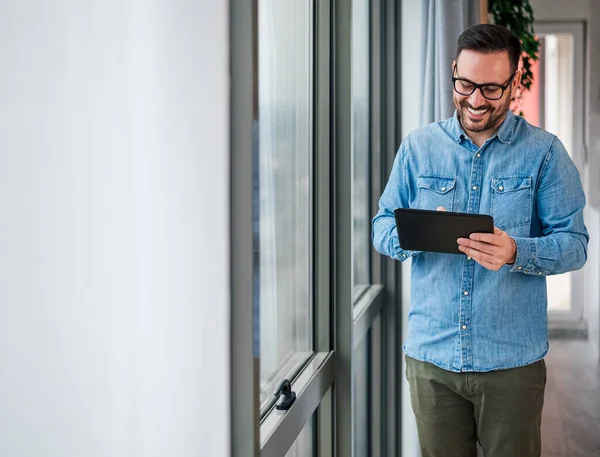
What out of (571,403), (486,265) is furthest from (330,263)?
(571,403)

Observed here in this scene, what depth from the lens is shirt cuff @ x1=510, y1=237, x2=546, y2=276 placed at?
57.3 inches

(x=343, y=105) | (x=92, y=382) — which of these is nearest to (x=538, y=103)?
(x=343, y=105)

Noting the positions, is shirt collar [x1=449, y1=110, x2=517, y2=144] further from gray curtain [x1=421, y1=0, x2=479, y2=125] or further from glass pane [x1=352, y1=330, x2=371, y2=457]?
glass pane [x1=352, y1=330, x2=371, y2=457]

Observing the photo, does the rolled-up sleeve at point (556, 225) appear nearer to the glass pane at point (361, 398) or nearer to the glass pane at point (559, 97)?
Result: the glass pane at point (361, 398)

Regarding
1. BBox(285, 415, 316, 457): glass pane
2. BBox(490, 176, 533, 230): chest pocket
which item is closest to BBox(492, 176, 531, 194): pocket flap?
BBox(490, 176, 533, 230): chest pocket

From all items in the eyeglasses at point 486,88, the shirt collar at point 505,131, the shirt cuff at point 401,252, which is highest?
the eyeglasses at point 486,88

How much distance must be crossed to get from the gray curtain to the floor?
1.56 m

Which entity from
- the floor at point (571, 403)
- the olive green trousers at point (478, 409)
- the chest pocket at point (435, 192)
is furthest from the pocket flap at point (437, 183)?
the floor at point (571, 403)

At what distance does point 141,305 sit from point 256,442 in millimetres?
332

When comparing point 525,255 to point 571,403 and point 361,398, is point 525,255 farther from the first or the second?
point 571,403

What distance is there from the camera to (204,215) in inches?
34.8

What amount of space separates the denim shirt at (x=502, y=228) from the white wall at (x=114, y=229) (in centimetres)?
78

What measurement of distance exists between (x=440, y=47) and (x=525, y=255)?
90cm

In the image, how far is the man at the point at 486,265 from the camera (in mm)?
1520
